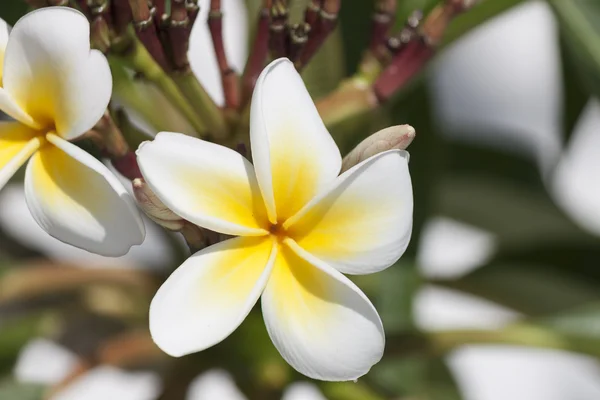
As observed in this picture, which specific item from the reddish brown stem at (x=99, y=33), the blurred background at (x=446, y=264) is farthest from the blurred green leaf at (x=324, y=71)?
the reddish brown stem at (x=99, y=33)

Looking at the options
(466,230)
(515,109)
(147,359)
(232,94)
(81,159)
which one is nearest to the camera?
(81,159)

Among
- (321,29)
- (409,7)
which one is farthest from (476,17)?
(321,29)

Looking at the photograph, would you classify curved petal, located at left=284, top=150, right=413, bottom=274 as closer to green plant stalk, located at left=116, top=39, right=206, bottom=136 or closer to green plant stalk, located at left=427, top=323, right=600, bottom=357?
green plant stalk, located at left=116, top=39, right=206, bottom=136

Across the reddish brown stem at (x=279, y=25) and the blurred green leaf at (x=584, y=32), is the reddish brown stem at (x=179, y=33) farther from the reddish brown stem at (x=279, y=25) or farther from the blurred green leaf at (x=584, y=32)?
the blurred green leaf at (x=584, y=32)

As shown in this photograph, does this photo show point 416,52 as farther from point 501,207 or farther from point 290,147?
point 501,207

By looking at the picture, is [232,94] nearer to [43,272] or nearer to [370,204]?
[370,204]

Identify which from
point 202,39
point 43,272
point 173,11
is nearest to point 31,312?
point 43,272
